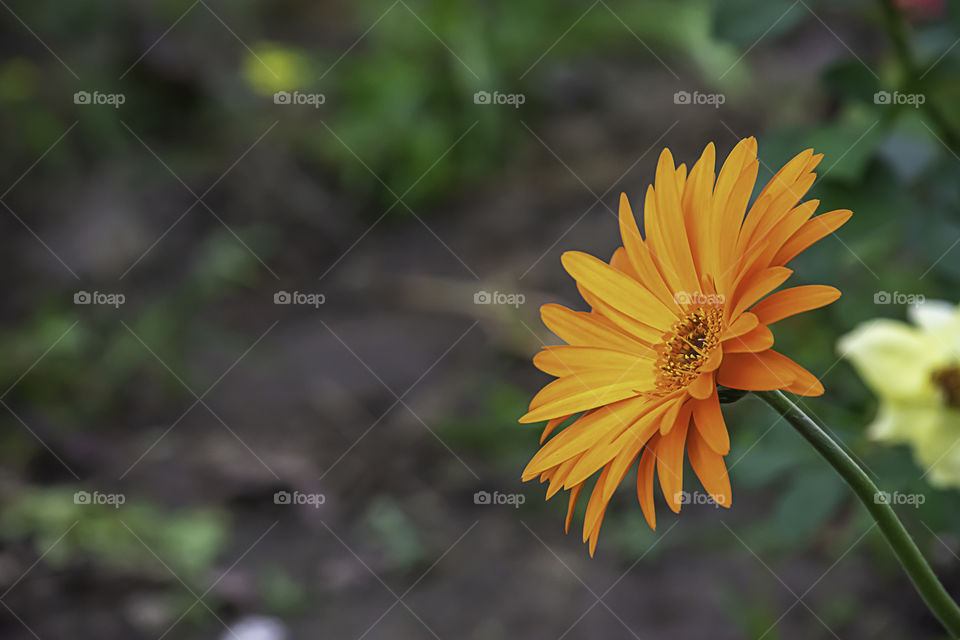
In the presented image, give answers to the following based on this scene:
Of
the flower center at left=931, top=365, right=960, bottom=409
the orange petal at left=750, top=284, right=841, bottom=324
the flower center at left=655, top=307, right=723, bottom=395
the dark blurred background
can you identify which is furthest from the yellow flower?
the orange petal at left=750, top=284, right=841, bottom=324

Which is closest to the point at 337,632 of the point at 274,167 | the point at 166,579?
the point at 166,579

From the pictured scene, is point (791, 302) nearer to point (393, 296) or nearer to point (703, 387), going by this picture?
point (703, 387)

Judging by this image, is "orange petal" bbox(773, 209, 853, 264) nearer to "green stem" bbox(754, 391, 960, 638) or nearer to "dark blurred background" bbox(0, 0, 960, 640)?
"green stem" bbox(754, 391, 960, 638)

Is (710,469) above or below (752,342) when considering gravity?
below

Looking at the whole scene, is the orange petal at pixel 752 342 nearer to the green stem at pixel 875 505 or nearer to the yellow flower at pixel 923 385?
the green stem at pixel 875 505

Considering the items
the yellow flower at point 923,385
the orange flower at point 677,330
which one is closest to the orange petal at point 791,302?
the orange flower at point 677,330

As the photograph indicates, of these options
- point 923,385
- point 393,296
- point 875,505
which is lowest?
point 875,505

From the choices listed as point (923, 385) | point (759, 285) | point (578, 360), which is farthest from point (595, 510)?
point (923, 385)
